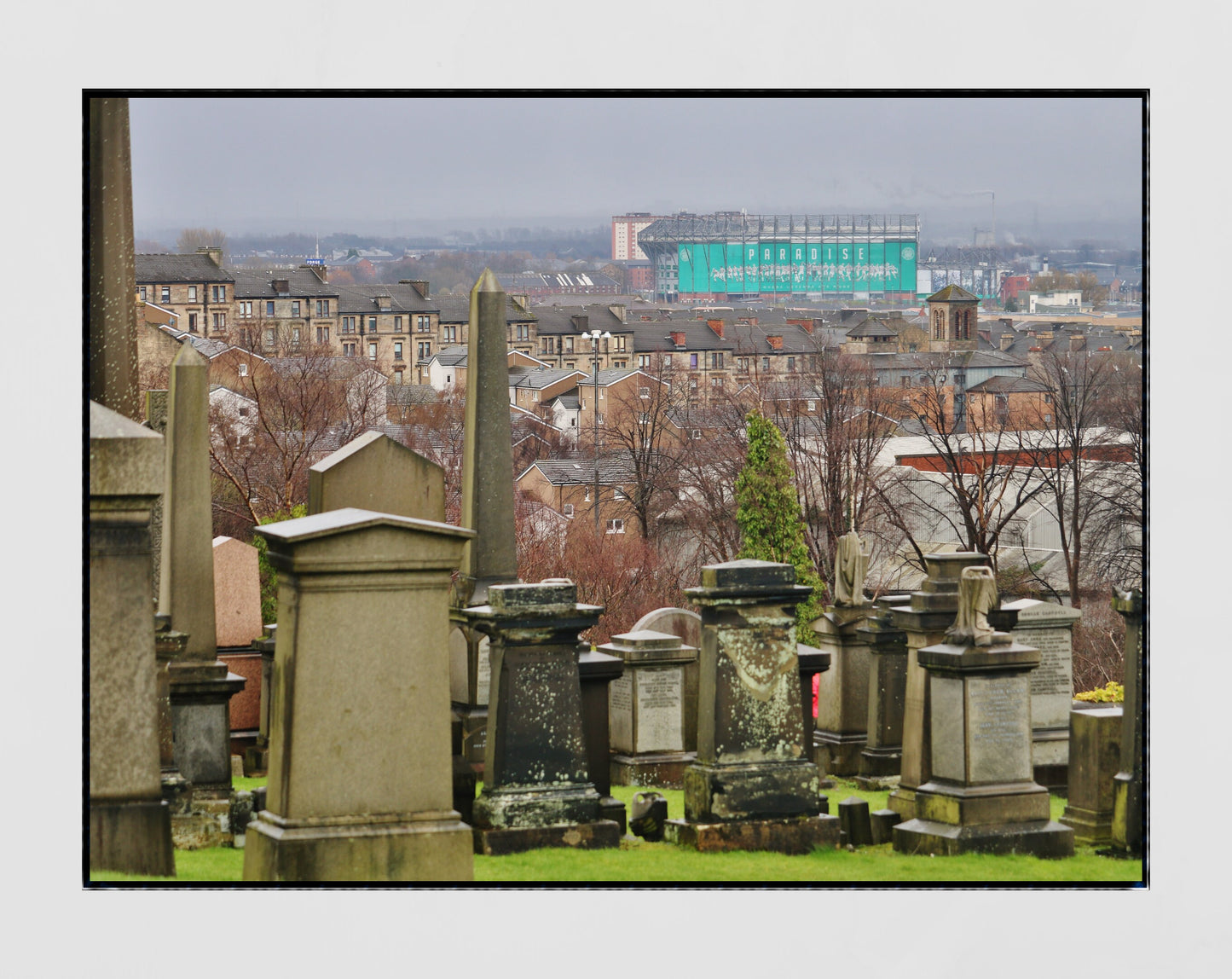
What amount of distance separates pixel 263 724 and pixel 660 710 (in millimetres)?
3361

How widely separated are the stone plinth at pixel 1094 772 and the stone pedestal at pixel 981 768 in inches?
26.5

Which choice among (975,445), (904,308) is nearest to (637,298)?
(904,308)

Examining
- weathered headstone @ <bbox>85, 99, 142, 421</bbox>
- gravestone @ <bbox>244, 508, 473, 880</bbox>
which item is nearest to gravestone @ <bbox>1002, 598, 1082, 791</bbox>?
gravestone @ <bbox>244, 508, 473, 880</bbox>

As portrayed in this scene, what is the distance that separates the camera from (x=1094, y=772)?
436 inches

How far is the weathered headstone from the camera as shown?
948cm

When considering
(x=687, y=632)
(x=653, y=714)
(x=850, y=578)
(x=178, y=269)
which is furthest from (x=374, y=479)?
(x=178, y=269)

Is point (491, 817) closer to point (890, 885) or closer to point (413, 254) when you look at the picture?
point (890, 885)

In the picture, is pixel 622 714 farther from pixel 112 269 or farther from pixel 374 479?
pixel 112 269

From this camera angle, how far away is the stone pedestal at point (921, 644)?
37.5 ft

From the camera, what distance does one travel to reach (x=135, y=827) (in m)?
7.48

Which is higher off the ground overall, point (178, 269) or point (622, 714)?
point (178, 269)

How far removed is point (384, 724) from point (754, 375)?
6006 centimetres

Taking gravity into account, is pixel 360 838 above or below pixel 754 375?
below

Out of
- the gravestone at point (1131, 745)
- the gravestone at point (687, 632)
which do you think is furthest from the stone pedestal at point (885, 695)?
the gravestone at point (1131, 745)
